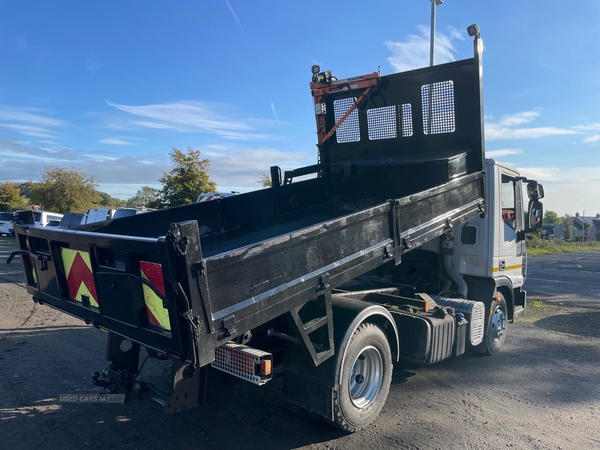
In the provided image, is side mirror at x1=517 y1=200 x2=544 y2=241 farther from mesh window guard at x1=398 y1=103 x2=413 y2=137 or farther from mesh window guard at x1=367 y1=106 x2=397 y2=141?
mesh window guard at x1=367 y1=106 x2=397 y2=141

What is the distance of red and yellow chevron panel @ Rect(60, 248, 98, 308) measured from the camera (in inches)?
132

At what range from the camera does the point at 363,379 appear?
13.3ft

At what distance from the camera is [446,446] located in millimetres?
3707

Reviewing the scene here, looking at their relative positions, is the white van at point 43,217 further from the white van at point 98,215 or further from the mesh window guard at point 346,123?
the mesh window guard at point 346,123

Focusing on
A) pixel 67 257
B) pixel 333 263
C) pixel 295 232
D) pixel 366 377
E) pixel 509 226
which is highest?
pixel 295 232

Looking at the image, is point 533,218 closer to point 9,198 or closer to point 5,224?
point 5,224

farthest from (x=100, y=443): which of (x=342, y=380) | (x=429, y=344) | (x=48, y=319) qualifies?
(x=48, y=319)

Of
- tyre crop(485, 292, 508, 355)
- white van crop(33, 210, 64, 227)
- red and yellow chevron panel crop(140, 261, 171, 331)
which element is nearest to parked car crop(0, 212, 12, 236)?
white van crop(33, 210, 64, 227)

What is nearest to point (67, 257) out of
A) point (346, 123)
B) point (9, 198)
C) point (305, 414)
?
point (305, 414)

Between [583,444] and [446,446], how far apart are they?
1.19 metres

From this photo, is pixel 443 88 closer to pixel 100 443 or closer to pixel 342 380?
pixel 342 380

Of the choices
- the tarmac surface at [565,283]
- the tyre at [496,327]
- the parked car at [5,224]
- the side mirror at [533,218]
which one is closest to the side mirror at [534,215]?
the side mirror at [533,218]

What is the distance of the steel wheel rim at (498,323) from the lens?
6204mm

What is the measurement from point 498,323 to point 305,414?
3.49 metres
